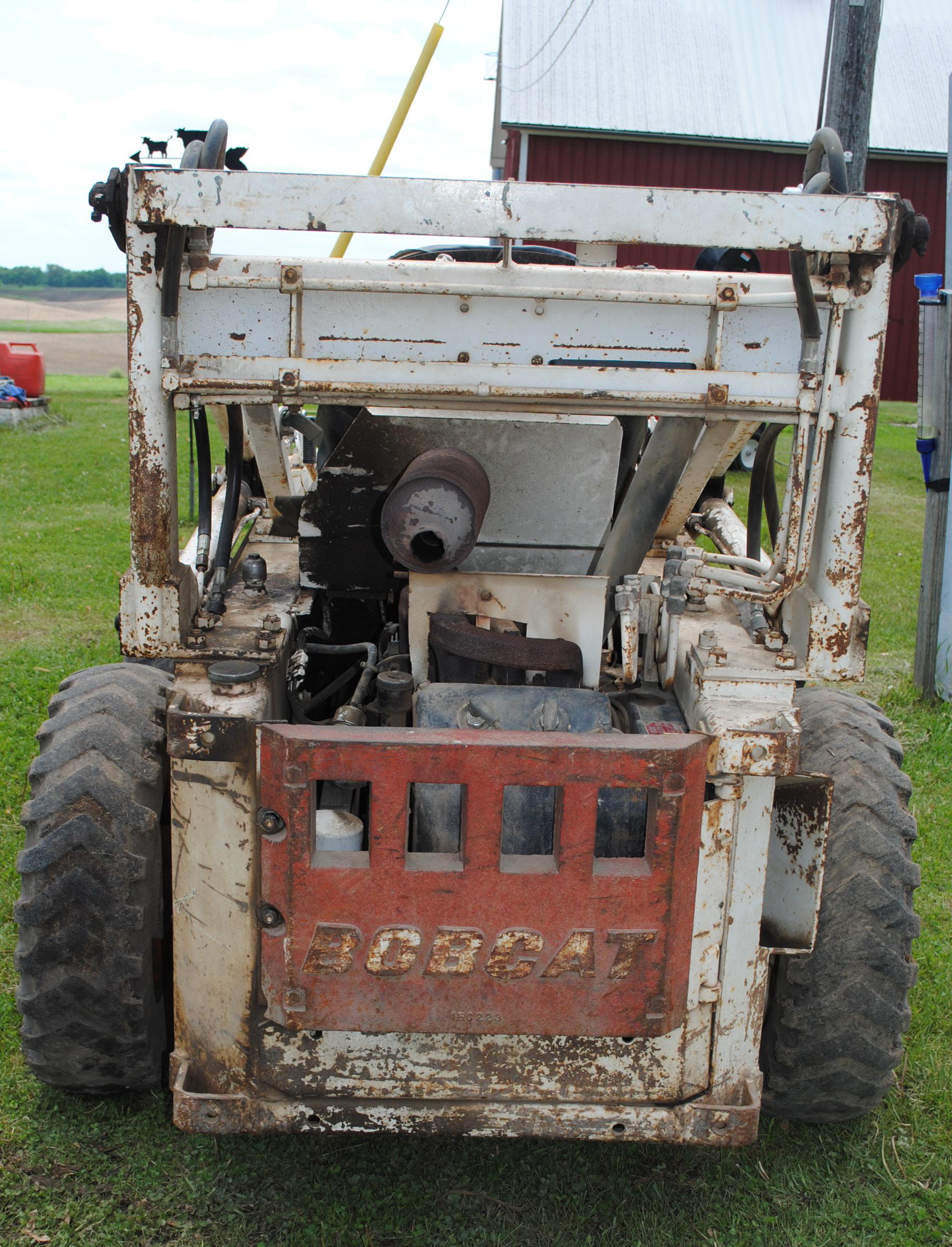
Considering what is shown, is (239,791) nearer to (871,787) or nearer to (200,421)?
(200,421)

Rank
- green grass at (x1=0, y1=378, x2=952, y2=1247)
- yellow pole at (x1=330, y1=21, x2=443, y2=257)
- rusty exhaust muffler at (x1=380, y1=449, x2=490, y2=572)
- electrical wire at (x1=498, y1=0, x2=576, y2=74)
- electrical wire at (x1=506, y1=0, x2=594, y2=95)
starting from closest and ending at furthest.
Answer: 1. rusty exhaust muffler at (x1=380, y1=449, x2=490, y2=572)
2. green grass at (x1=0, y1=378, x2=952, y2=1247)
3. yellow pole at (x1=330, y1=21, x2=443, y2=257)
4. electrical wire at (x1=506, y1=0, x2=594, y2=95)
5. electrical wire at (x1=498, y1=0, x2=576, y2=74)

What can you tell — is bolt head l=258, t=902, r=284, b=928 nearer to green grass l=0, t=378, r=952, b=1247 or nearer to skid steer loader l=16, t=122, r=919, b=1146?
skid steer loader l=16, t=122, r=919, b=1146

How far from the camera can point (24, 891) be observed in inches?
→ 99.5

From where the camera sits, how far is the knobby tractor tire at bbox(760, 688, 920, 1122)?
2598mm

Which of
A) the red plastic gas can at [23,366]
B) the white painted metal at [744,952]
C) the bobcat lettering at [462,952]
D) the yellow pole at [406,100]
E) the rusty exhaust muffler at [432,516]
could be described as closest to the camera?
the bobcat lettering at [462,952]

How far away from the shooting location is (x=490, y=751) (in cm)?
217

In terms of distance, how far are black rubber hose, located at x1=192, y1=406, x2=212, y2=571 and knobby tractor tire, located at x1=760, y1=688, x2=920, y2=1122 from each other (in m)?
1.72

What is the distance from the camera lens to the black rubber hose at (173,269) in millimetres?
2311

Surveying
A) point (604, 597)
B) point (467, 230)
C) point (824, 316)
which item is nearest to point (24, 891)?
point (604, 597)

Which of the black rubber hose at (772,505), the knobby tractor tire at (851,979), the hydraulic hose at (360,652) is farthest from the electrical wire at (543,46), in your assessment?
the knobby tractor tire at (851,979)

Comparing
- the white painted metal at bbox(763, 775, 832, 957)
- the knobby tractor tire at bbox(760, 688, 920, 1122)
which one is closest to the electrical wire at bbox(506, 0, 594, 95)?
the knobby tractor tire at bbox(760, 688, 920, 1122)

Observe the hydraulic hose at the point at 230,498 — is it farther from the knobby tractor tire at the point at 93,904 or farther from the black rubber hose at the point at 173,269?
the black rubber hose at the point at 173,269

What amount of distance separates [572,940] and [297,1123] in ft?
2.33

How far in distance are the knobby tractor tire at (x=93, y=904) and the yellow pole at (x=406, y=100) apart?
→ 149 inches
